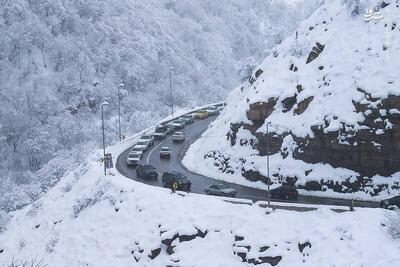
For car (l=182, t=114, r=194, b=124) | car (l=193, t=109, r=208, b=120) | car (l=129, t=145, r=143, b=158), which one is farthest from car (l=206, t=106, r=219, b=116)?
car (l=129, t=145, r=143, b=158)

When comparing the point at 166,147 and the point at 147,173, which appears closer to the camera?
the point at 147,173

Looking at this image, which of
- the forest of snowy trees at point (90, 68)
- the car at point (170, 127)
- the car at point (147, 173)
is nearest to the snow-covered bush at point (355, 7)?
the forest of snowy trees at point (90, 68)

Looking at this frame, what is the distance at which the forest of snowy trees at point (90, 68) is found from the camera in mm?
87375

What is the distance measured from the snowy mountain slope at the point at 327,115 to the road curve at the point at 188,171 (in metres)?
1.43

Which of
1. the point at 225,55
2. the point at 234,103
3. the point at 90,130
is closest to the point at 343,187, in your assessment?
the point at 234,103

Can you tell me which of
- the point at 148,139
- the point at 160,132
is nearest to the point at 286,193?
the point at 148,139

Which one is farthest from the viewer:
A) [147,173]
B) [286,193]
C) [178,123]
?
[178,123]

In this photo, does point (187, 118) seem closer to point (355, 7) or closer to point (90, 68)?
point (355, 7)

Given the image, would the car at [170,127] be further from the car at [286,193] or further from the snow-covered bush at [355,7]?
the car at [286,193]

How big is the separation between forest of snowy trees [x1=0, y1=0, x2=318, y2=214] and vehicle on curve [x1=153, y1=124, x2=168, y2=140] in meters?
11.4

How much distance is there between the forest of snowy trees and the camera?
87.4 meters

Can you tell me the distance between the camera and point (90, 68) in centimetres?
10850

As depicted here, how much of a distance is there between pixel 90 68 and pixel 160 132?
47.7 m

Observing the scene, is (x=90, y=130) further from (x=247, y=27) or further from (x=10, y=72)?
(x=247, y=27)
